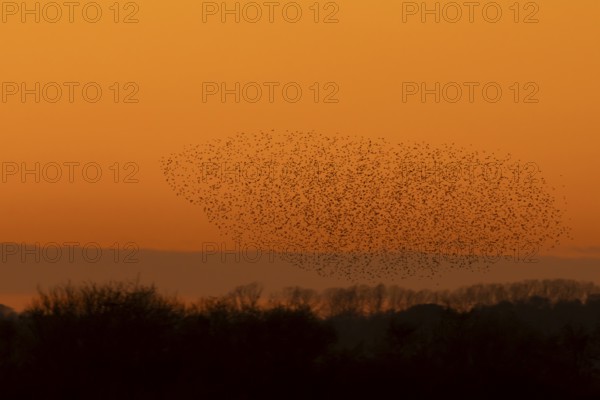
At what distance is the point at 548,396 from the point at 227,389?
54.4 ft

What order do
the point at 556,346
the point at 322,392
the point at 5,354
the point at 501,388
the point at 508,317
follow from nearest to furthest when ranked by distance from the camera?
1. the point at 322,392
2. the point at 501,388
3. the point at 5,354
4. the point at 556,346
5. the point at 508,317

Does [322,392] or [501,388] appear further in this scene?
[501,388]

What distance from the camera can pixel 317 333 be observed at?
6625 cm

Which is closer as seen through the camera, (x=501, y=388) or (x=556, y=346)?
(x=501, y=388)

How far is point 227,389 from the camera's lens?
56.1 metres

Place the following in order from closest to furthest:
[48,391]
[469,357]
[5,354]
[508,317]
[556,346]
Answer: [48,391], [5,354], [469,357], [556,346], [508,317]

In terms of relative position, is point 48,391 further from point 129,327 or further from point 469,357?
point 469,357

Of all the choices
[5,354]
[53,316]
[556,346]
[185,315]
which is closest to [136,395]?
[53,316]

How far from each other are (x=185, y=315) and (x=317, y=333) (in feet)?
23.2

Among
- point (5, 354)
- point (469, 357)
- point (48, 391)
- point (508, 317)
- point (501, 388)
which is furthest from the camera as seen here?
point (508, 317)

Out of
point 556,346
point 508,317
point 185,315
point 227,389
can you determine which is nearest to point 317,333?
point 185,315

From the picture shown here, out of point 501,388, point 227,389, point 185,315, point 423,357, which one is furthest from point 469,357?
point 227,389

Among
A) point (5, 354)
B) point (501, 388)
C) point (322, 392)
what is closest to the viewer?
point (322, 392)

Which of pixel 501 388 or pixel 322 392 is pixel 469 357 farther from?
pixel 322 392
